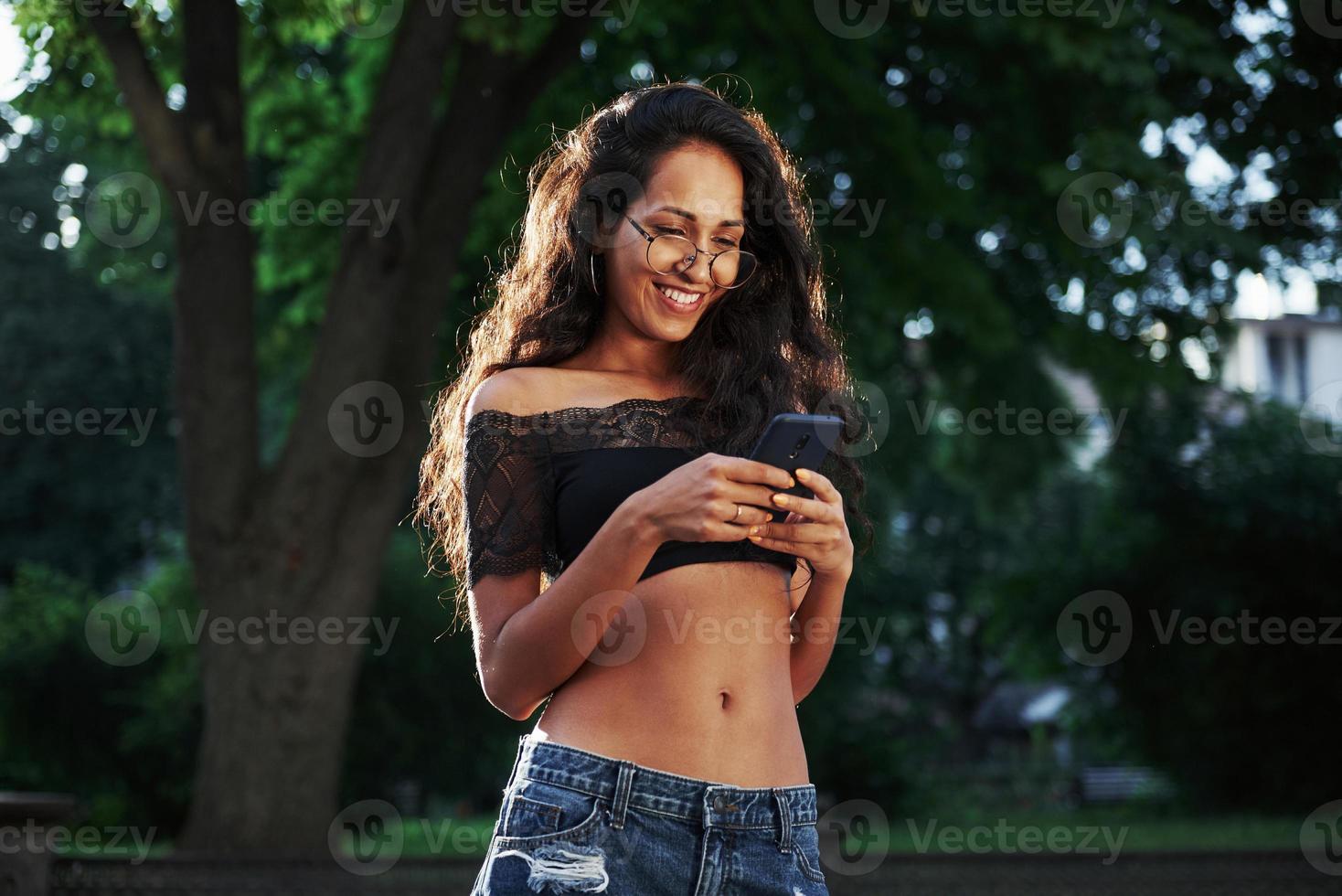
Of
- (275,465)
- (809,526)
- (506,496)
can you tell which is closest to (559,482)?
(506,496)

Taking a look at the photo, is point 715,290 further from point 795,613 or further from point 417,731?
point 417,731

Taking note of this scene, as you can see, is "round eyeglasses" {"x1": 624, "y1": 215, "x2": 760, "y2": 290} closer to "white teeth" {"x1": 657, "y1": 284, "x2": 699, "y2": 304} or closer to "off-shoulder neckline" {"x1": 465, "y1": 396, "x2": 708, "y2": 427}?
"white teeth" {"x1": 657, "y1": 284, "x2": 699, "y2": 304}

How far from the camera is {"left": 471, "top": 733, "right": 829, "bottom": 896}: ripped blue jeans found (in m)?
2.17

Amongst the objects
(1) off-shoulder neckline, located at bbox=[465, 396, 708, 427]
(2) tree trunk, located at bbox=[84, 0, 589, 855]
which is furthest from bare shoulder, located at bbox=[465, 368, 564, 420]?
(2) tree trunk, located at bbox=[84, 0, 589, 855]

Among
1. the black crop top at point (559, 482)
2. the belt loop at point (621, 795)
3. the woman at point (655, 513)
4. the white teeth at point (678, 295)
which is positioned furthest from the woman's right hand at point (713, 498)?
the white teeth at point (678, 295)

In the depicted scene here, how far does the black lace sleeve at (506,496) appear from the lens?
2381mm

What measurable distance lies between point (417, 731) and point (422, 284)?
6515 millimetres

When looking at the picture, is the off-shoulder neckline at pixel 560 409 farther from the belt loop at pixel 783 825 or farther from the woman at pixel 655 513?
the belt loop at pixel 783 825

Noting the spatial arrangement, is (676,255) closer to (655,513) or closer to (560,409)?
(560,409)

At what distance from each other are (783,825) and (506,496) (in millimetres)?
681

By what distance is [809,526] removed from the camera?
2.18 meters

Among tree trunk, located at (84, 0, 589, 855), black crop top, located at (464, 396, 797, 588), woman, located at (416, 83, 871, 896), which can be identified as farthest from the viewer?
tree trunk, located at (84, 0, 589, 855)

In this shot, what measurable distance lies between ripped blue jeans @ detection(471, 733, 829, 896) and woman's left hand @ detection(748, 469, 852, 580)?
38 cm

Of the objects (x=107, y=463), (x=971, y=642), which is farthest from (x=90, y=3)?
(x=971, y=642)
